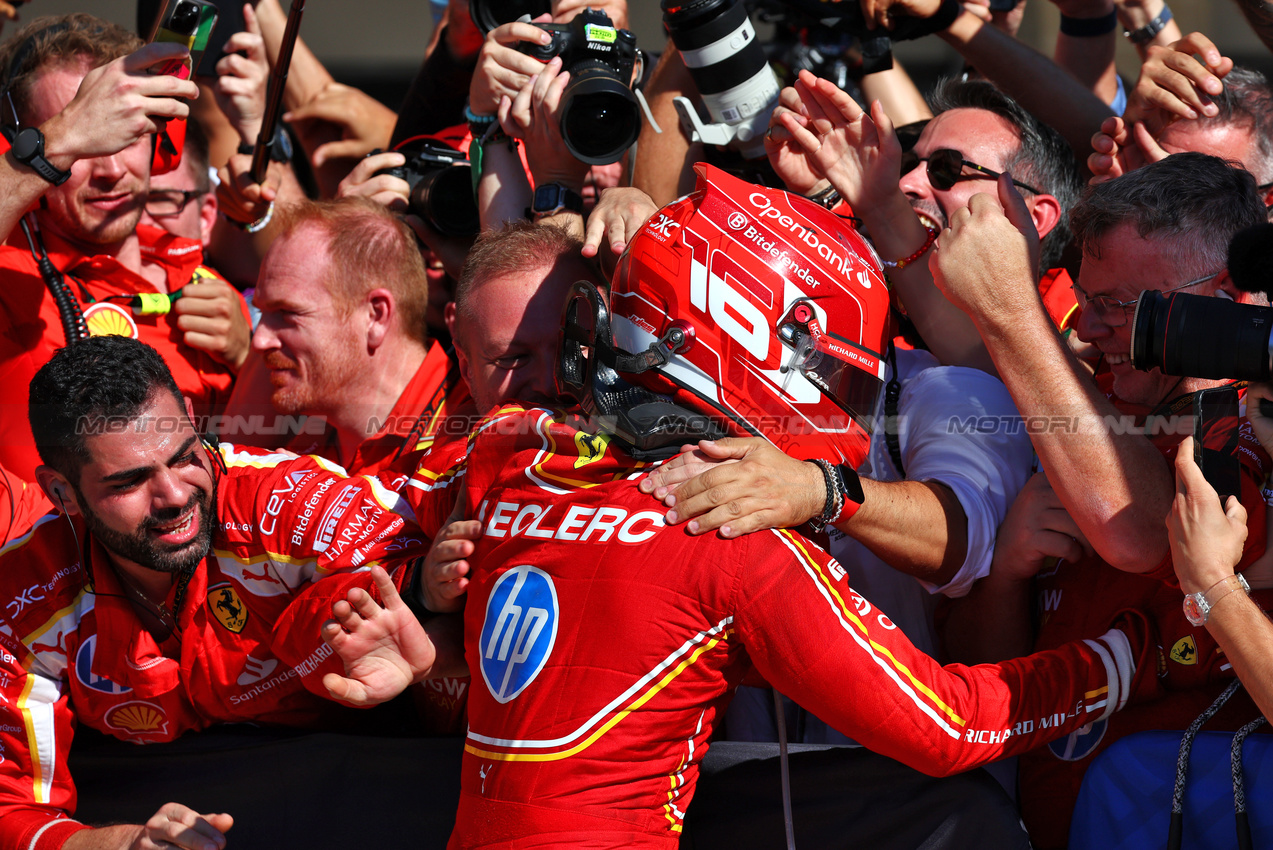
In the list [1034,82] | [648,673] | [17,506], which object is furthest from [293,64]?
[648,673]

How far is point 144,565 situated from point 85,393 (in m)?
0.42

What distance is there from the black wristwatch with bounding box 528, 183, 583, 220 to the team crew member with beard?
1002mm

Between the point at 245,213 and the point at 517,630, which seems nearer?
the point at 517,630

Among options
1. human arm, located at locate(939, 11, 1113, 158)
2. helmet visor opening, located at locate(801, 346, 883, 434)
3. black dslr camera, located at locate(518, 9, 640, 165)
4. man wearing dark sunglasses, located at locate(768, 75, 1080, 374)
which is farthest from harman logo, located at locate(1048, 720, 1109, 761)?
human arm, located at locate(939, 11, 1113, 158)

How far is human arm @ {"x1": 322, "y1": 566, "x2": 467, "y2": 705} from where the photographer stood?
2.26m

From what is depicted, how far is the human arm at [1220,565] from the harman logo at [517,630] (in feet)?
3.56

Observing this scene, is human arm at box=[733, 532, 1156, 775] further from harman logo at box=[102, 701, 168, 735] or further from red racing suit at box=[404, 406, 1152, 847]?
harman logo at box=[102, 701, 168, 735]

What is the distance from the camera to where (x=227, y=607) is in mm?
2754

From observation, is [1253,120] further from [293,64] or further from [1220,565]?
[293,64]

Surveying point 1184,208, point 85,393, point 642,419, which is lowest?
point 85,393

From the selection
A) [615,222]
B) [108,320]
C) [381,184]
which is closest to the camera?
[615,222]

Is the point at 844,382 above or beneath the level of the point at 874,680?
above

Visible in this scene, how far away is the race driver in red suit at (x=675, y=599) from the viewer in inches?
76.2

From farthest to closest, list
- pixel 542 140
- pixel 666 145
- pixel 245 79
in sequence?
pixel 245 79
pixel 666 145
pixel 542 140
